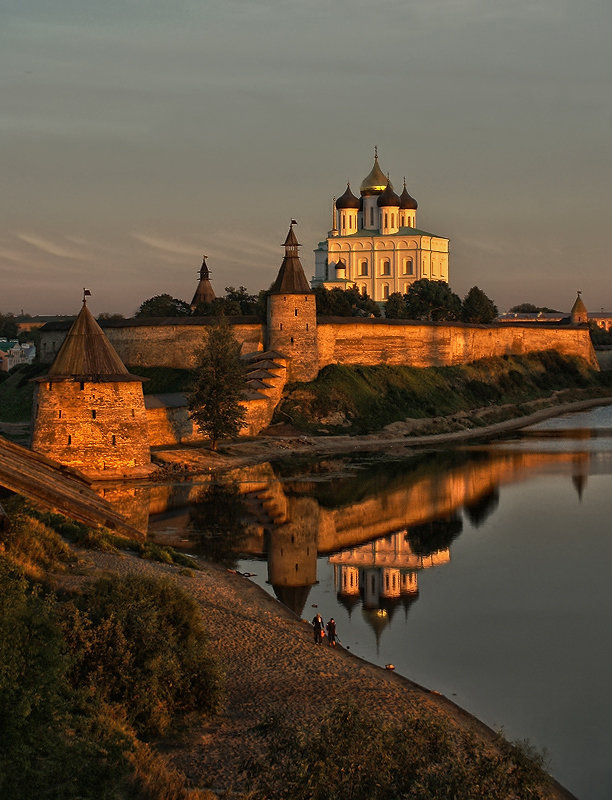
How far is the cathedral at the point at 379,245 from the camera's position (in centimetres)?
7669

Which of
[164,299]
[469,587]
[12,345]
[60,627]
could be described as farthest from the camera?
[12,345]

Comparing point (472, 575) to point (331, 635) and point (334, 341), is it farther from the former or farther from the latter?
point (334, 341)

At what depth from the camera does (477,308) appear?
65438 mm

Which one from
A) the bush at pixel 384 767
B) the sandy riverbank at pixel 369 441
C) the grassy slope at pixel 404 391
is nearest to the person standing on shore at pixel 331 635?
the bush at pixel 384 767

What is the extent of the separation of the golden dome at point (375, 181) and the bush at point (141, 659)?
235 ft

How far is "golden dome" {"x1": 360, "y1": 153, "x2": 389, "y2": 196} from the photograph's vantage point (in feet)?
262

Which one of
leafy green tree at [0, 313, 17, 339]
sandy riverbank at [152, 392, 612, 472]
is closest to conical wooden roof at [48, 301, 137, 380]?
sandy riverbank at [152, 392, 612, 472]

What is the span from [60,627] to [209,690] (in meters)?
1.54

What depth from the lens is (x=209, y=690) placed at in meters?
9.86

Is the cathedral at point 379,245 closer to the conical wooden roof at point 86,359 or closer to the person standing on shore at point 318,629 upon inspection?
the conical wooden roof at point 86,359

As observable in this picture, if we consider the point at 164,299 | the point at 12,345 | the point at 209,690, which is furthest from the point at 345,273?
the point at 209,690

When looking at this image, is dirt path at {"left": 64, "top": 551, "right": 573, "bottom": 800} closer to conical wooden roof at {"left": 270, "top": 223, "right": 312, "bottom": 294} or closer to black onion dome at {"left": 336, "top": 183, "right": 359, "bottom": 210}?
conical wooden roof at {"left": 270, "top": 223, "right": 312, "bottom": 294}

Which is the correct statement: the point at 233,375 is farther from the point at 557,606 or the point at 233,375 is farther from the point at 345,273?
the point at 345,273

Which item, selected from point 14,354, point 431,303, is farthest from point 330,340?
point 14,354
